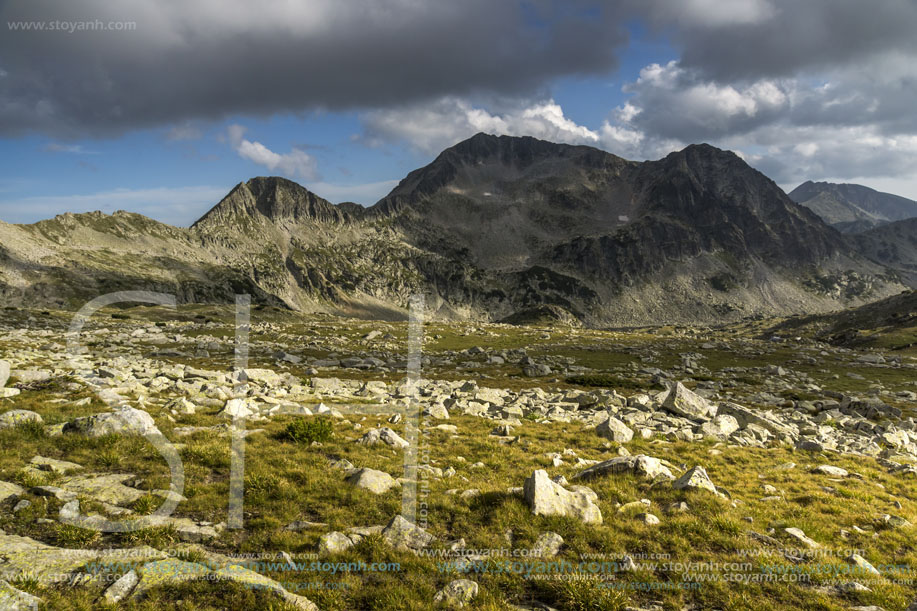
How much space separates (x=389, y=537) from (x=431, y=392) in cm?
2040

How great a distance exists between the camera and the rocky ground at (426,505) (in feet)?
25.5

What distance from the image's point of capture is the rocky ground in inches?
305

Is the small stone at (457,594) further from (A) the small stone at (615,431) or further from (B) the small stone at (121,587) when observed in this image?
(A) the small stone at (615,431)

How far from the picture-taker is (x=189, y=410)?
676 inches

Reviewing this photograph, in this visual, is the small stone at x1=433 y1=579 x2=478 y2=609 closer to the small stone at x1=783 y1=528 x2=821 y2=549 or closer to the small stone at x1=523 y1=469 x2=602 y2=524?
the small stone at x1=523 y1=469 x2=602 y2=524

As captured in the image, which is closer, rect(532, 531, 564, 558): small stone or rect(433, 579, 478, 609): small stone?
rect(433, 579, 478, 609): small stone

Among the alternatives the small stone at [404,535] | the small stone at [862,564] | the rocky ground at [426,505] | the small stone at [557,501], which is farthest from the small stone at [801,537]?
the small stone at [404,535]

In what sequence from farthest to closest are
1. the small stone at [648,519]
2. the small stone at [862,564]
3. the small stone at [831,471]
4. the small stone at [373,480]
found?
the small stone at [831,471]
the small stone at [373,480]
the small stone at [648,519]
the small stone at [862,564]

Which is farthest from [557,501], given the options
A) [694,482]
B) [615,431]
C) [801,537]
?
[615,431]

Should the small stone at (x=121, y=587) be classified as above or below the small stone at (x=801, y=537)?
above

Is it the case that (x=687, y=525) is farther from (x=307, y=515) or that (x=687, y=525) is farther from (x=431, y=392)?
(x=431, y=392)

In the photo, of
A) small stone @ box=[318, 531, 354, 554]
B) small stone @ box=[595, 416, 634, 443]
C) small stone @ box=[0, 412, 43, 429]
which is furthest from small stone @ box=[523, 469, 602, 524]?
small stone @ box=[0, 412, 43, 429]

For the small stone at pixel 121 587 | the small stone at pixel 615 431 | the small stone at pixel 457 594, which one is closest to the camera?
the small stone at pixel 121 587

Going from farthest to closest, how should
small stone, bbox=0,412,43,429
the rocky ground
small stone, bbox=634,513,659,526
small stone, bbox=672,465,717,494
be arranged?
small stone, bbox=0,412,43,429
small stone, bbox=672,465,717,494
small stone, bbox=634,513,659,526
the rocky ground
